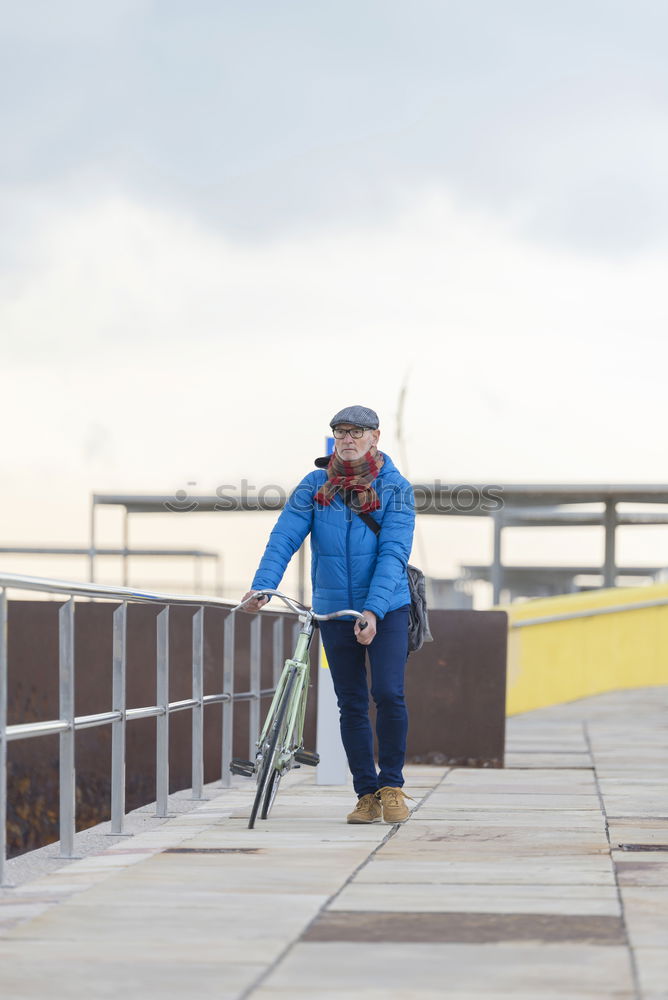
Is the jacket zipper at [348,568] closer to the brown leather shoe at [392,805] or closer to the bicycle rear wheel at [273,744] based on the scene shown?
the bicycle rear wheel at [273,744]

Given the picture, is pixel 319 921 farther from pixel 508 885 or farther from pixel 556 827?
pixel 556 827

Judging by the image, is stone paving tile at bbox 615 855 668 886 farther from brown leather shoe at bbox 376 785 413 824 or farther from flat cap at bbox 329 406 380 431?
flat cap at bbox 329 406 380 431

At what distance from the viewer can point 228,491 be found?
71.5ft

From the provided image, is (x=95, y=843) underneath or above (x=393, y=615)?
underneath

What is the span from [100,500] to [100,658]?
6301 millimetres

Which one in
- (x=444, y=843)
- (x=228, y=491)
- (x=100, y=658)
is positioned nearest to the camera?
(x=444, y=843)

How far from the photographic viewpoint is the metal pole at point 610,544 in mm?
21516

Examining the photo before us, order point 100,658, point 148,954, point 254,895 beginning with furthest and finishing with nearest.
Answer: point 100,658 < point 254,895 < point 148,954

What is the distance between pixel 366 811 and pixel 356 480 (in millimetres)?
1418

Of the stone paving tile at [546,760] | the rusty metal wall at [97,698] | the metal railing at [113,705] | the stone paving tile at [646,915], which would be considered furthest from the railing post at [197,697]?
the rusty metal wall at [97,698]

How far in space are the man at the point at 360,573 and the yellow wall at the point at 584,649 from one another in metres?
7.48

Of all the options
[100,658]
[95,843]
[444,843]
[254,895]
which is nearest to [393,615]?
[444,843]

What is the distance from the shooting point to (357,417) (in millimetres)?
6355

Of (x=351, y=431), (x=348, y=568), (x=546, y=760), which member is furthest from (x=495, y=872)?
(x=546, y=760)
